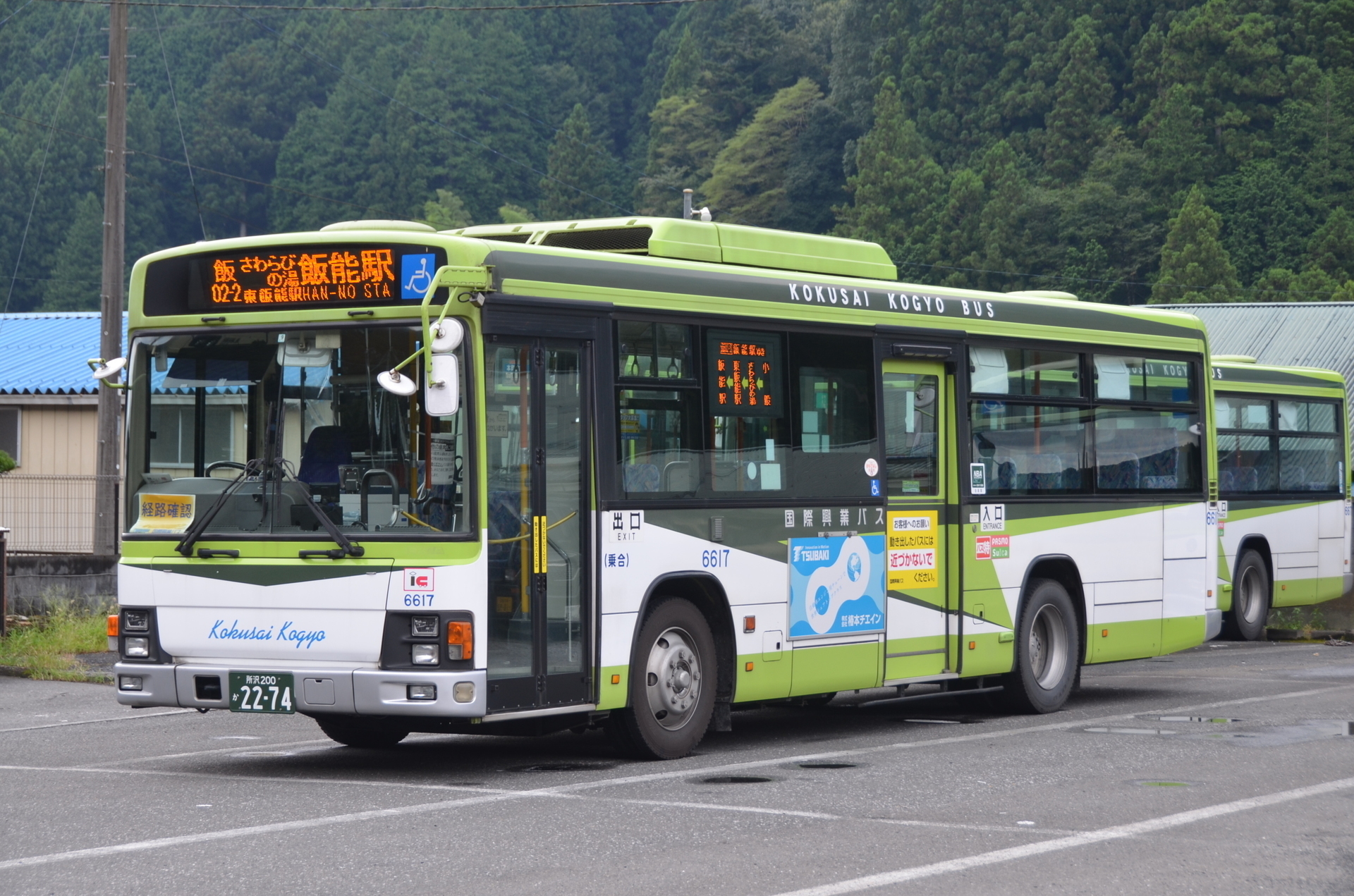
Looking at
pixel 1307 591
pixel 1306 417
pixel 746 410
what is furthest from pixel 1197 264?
pixel 746 410

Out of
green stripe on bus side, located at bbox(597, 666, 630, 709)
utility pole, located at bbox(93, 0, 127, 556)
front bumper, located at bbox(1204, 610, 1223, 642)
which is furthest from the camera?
utility pole, located at bbox(93, 0, 127, 556)

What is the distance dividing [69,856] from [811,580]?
5.56m

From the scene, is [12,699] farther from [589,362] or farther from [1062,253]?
[1062,253]

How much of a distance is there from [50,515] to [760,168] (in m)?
76.2

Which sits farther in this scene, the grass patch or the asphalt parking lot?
the grass patch

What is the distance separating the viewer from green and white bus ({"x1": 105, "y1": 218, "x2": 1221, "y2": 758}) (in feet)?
34.4

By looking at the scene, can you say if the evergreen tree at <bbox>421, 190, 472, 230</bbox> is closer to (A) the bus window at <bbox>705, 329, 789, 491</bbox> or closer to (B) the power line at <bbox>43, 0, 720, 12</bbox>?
(B) the power line at <bbox>43, 0, 720, 12</bbox>

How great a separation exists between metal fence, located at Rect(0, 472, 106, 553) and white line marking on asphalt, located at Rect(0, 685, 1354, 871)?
14.2 metres

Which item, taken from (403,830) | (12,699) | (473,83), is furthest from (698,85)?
(403,830)

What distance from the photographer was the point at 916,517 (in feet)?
44.9

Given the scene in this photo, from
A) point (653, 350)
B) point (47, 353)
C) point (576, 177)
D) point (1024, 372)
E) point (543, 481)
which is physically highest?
point (576, 177)

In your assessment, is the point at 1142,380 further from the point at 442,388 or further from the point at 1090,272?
the point at 1090,272

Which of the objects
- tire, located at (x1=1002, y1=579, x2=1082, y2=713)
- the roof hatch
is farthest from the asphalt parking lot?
the roof hatch

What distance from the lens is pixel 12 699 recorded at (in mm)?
16828
